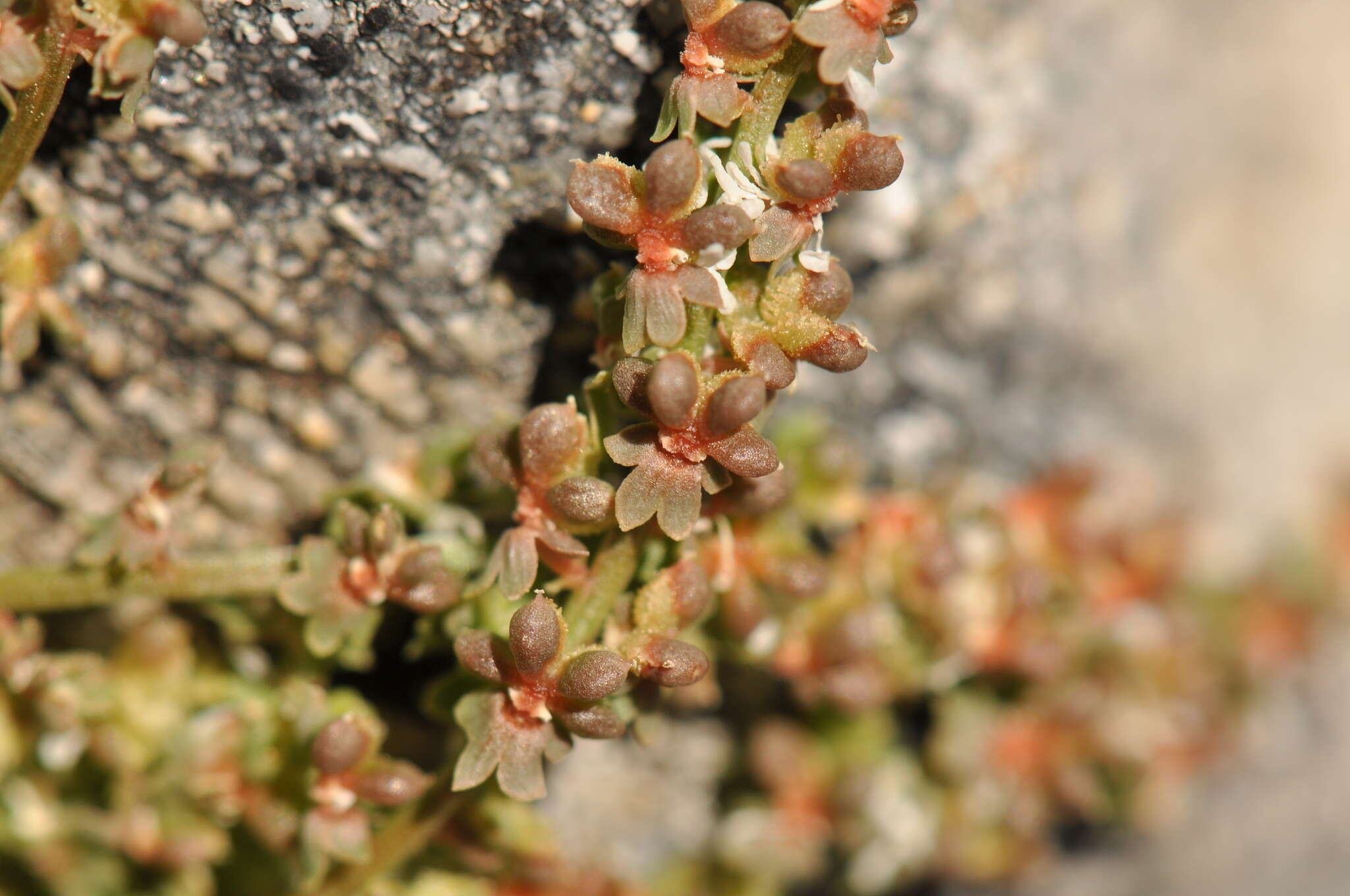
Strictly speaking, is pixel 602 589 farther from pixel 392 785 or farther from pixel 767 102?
pixel 767 102

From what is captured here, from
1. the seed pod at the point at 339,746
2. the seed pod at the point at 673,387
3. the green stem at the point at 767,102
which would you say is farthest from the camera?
the seed pod at the point at 339,746

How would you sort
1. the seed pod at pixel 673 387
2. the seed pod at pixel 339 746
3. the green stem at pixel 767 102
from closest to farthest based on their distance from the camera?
the seed pod at pixel 673 387 → the green stem at pixel 767 102 → the seed pod at pixel 339 746

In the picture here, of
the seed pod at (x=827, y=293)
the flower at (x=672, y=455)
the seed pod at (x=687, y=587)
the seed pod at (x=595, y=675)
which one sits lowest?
the seed pod at (x=595, y=675)

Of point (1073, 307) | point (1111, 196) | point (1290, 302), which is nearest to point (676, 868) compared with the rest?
point (1073, 307)

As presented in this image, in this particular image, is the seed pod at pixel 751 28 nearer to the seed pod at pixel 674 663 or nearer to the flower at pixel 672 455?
the flower at pixel 672 455

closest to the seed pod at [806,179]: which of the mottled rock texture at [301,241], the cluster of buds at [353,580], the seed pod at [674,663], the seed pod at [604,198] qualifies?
the seed pod at [604,198]
